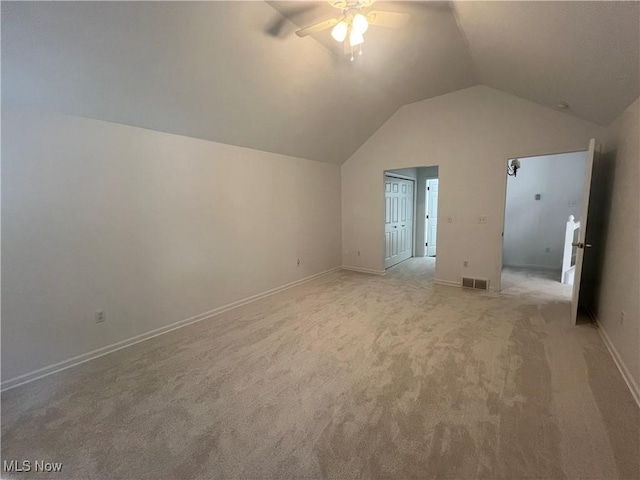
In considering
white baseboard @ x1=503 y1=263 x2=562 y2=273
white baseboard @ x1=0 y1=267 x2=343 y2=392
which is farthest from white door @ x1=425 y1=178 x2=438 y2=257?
white baseboard @ x1=0 y1=267 x2=343 y2=392

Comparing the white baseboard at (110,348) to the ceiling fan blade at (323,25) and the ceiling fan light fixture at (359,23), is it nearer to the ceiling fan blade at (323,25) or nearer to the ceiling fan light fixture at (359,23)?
the ceiling fan blade at (323,25)

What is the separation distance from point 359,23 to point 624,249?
2918mm

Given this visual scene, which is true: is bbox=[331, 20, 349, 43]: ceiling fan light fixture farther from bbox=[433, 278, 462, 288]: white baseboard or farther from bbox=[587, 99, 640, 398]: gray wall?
bbox=[433, 278, 462, 288]: white baseboard

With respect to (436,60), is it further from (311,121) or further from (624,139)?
(624,139)

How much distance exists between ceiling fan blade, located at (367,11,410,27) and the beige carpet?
2.75m

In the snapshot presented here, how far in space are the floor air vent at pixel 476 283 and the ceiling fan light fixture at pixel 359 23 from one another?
3.85m

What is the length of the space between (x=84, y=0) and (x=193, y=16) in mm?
647

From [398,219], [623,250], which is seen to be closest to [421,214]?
[398,219]

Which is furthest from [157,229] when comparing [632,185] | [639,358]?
[632,185]

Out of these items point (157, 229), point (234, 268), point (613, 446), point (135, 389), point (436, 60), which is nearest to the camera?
point (613, 446)

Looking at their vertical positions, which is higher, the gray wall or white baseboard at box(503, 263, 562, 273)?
the gray wall

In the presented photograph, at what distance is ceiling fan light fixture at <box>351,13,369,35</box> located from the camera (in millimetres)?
1935

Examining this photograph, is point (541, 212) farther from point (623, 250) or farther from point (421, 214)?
point (623, 250)

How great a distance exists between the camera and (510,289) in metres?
4.21
